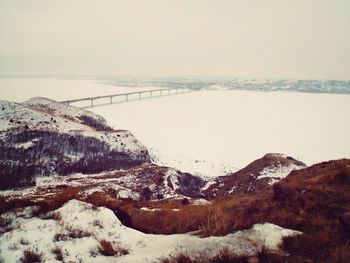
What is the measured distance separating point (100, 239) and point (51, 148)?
34972 millimetres

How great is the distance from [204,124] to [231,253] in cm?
7751

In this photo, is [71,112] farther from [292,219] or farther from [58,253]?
[292,219]

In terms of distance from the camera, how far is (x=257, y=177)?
3055 centimetres

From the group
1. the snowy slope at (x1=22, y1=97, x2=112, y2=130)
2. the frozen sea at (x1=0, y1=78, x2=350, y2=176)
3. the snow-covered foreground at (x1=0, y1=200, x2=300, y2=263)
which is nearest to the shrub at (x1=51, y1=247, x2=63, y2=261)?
the snow-covered foreground at (x1=0, y1=200, x2=300, y2=263)

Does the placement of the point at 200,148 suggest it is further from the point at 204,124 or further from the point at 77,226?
the point at 77,226

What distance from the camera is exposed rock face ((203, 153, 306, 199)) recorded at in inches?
1145

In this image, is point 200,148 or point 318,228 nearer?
point 318,228

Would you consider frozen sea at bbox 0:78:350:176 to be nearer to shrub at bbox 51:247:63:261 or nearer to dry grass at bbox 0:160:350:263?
dry grass at bbox 0:160:350:263

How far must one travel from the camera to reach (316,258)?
5031mm

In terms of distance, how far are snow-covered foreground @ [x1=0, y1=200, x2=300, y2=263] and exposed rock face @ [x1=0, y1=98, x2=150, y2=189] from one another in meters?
27.0

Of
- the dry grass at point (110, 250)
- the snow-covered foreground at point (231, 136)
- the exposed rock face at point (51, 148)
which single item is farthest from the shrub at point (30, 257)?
the snow-covered foreground at point (231, 136)

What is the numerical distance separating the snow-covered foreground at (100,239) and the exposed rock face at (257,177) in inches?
871

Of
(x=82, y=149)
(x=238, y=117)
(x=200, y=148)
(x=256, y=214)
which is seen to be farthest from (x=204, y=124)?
(x=256, y=214)

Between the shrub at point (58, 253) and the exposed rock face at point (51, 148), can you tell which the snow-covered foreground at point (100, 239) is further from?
the exposed rock face at point (51, 148)
